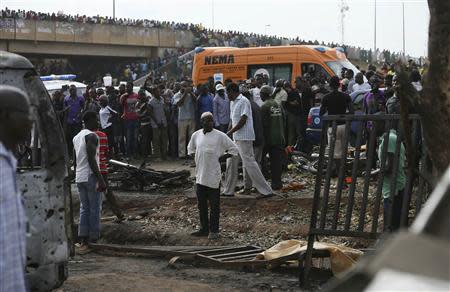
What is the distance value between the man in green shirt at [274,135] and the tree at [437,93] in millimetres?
8530

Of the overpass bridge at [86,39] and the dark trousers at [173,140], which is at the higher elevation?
the overpass bridge at [86,39]

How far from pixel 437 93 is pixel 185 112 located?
14.2m

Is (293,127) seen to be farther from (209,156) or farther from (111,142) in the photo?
(209,156)

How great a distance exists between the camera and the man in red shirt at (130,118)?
65.3 ft

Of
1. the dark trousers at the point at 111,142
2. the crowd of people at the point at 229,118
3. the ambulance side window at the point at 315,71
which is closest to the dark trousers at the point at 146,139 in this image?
the crowd of people at the point at 229,118

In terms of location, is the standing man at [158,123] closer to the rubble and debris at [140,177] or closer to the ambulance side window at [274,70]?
the ambulance side window at [274,70]

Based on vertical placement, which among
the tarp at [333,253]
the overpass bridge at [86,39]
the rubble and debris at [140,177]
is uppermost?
the overpass bridge at [86,39]

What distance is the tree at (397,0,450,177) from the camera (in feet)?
16.7

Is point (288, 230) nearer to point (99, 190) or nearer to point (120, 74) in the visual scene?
point (99, 190)

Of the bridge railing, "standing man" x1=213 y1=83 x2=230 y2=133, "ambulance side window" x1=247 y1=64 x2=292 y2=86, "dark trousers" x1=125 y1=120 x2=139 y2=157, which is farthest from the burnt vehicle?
the bridge railing

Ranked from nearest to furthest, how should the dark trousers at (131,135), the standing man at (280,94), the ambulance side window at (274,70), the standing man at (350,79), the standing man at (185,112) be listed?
the standing man at (280,94)
the standing man at (350,79)
the standing man at (185,112)
the dark trousers at (131,135)
the ambulance side window at (274,70)

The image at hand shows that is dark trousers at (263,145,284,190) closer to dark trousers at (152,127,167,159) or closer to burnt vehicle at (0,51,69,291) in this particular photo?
dark trousers at (152,127,167,159)

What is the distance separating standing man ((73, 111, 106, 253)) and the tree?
5679mm

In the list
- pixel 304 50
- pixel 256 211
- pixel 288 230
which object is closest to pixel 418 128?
pixel 288 230
